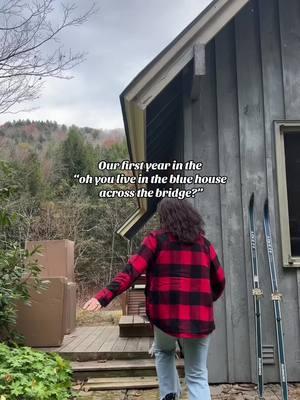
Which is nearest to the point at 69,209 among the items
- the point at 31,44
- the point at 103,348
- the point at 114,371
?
the point at 31,44

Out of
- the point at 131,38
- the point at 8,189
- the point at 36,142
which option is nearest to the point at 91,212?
the point at 36,142

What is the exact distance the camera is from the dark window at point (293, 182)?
147 inches

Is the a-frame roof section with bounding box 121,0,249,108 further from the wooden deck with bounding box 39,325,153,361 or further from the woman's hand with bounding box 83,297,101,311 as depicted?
the wooden deck with bounding box 39,325,153,361

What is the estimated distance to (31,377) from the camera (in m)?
2.69

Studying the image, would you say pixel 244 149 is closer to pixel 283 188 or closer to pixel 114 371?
pixel 283 188

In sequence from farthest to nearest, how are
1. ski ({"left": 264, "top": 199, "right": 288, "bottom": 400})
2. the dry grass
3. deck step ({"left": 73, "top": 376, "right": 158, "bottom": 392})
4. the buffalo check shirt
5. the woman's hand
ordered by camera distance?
the dry grass
deck step ({"left": 73, "top": 376, "right": 158, "bottom": 392})
ski ({"left": 264, "top": 199, "right": 288, "bottom": 400})
the buffalo check shirt
the woman's hand

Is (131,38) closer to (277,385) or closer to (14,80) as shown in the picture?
(14,80)

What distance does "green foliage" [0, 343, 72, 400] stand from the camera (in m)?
2.53

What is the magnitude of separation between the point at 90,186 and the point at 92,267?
12.1ft

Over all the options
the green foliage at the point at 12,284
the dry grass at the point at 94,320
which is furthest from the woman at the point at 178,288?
the dry grass at the point at 94,320

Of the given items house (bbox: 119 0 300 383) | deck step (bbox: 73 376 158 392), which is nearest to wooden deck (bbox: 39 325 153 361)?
deck step (bbox: 73 376 158 392)

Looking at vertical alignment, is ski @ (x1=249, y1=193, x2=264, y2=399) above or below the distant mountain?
below

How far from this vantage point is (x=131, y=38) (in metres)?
9.59

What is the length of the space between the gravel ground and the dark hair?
148cm
